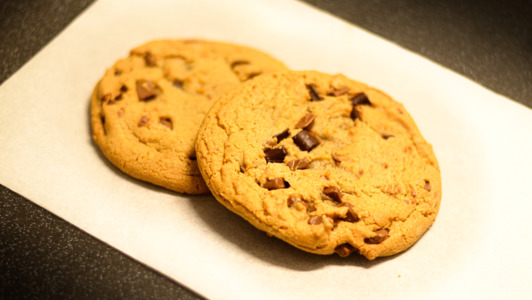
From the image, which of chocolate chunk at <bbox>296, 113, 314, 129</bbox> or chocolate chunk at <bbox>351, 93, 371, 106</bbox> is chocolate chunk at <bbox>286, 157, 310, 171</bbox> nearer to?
chocolate chunk at <bbox>296, 113, 314, 129</bbox>

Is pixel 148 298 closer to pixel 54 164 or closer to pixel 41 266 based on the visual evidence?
pixel 41 266

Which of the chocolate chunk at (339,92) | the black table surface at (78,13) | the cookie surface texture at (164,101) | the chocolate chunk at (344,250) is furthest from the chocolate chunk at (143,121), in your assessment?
the chocolate chunk at (344,250)

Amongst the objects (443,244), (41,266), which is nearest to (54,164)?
(41,266)

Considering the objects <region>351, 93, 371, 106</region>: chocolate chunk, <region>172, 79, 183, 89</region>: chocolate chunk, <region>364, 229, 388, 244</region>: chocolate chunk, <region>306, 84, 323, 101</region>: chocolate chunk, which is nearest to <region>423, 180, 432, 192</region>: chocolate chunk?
<region>364, 229, 388, 244</region>: chocolate chunk

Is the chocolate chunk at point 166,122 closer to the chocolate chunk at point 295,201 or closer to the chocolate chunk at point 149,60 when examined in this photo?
the chocolate chunk at point 149,60

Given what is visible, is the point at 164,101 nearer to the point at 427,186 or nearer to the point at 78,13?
the point at 78,13
